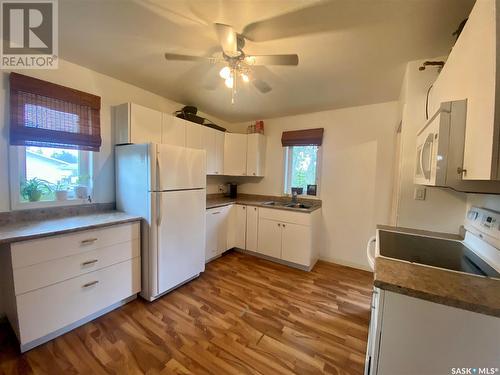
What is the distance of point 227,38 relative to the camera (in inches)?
51.0

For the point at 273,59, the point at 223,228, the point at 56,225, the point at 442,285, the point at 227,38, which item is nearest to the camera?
the point at 442,285

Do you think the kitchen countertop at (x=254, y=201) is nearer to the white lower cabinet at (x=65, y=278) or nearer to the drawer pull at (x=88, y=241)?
the white lower cabinet at (x=65, y=278)

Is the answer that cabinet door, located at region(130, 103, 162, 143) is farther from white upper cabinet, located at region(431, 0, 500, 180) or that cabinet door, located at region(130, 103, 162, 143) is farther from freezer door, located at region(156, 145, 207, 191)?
white upper cabinet, located at region(431, 0, 500, 180)

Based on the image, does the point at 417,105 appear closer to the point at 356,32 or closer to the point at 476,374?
the point at 356,32

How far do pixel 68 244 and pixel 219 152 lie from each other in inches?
86.7

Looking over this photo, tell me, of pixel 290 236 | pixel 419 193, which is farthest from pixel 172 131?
pixel 419 193

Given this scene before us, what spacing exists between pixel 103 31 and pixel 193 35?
673mm

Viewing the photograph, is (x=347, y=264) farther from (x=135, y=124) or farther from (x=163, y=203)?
(x=135, y=124)

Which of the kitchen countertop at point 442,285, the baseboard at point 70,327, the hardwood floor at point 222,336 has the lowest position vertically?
the hardwood floor at point 222,336

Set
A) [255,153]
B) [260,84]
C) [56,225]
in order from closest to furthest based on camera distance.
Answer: [56,225] → [260,84] → [255,153]

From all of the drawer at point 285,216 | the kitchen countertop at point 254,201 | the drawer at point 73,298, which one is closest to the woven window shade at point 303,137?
the kitchen countertop at point 254,201

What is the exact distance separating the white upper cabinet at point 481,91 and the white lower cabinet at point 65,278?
92.1 inches

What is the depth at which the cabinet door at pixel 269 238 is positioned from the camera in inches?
115

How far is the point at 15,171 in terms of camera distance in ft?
5.57
